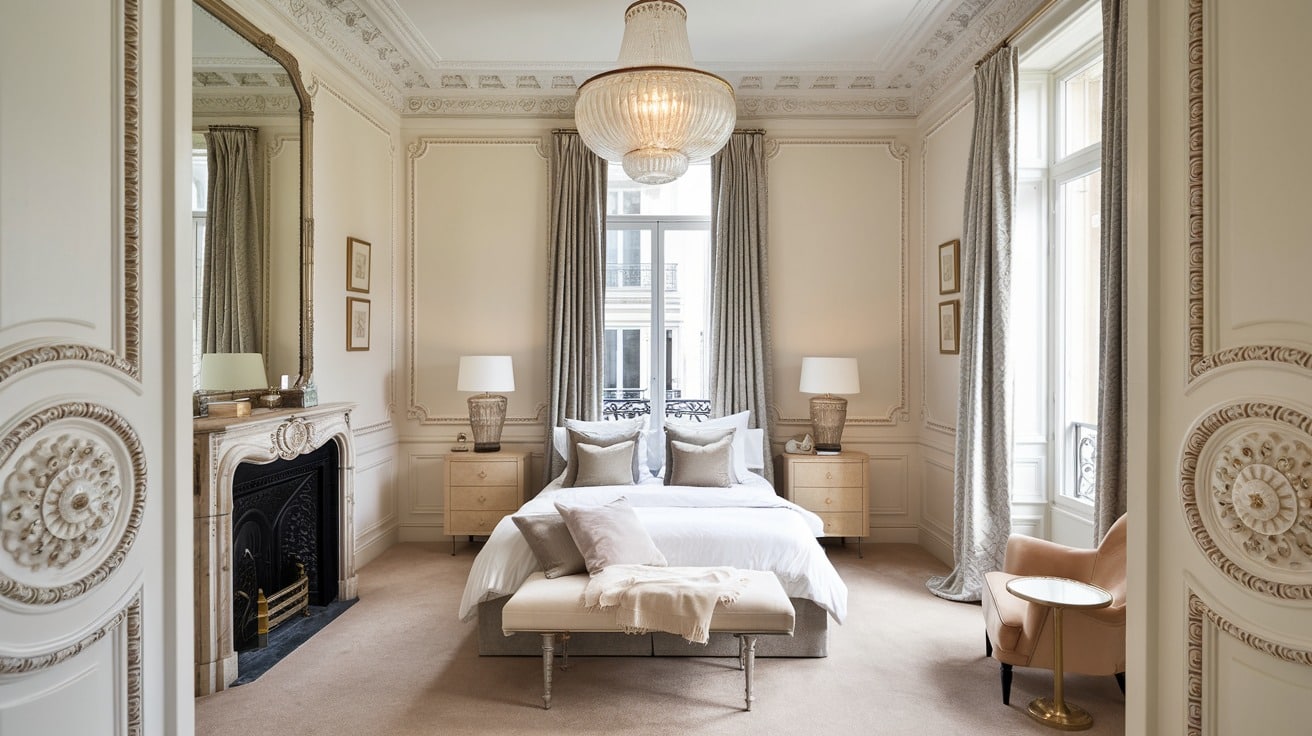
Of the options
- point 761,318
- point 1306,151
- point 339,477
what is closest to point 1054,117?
point 761,318

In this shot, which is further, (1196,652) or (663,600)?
(663,600)

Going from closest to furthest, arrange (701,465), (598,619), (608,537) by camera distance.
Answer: (598,619), (608,537), (701,465)

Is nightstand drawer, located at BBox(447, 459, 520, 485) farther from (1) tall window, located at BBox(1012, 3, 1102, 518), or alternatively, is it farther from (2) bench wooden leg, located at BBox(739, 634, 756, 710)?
(1) tall window, located at BBox(1012, 3, 1102, 518)

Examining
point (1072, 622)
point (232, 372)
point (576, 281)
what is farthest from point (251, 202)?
point (1072, 622)

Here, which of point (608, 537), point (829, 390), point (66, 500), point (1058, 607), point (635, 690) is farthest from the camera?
point (829, 390)

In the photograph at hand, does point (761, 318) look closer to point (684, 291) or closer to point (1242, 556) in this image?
Result: point (684, 291)

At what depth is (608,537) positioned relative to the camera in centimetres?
316

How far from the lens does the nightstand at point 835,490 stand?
502 cm

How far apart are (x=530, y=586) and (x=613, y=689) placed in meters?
0.58

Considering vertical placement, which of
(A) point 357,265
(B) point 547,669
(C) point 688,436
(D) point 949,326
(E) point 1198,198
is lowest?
(B) point 547,669

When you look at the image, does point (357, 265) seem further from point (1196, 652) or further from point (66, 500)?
point (1196, 652)

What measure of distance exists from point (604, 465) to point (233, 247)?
2522 mm

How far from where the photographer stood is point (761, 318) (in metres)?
5.38

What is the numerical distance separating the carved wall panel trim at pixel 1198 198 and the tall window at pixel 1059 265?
2576 mm
